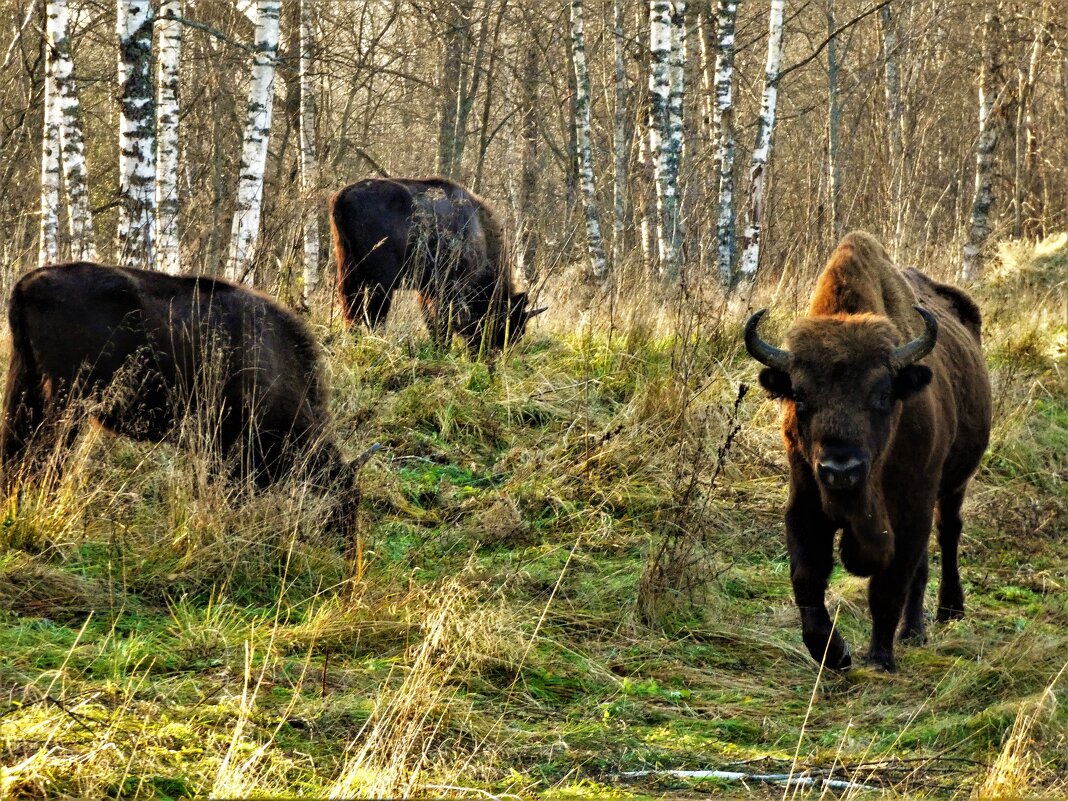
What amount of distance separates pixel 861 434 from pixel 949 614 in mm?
2155

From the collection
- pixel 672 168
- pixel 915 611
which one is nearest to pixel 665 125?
pixel 672 168

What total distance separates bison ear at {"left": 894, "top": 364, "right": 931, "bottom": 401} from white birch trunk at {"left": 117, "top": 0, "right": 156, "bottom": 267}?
21.3 ft

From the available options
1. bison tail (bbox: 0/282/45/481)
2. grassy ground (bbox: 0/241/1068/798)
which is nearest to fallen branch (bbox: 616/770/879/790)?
grassy ground (bbox: 0/241/1068/798)

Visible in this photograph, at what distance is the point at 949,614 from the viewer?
22.5 ft

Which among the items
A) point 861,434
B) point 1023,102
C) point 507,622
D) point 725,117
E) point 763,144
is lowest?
point 507,622

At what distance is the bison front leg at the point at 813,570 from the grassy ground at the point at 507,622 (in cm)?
16

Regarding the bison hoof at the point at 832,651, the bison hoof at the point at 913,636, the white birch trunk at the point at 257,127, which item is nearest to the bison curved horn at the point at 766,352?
the bison hoof at the point at 832,651

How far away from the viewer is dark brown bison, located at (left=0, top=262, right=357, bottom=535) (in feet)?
21.9

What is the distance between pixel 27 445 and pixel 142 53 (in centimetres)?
468

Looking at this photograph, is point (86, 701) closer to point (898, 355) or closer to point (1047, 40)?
point (898, 355)

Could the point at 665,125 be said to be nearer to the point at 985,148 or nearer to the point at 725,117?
the point at 725,117

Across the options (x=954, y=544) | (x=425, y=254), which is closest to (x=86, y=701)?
(x=954, y=544)

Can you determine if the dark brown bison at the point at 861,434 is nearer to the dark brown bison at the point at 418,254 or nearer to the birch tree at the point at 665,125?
the dark brown bison at the point at 418,254

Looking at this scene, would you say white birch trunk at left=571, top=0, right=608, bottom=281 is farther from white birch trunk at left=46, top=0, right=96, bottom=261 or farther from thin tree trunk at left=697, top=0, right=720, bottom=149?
white birch trunk at left=46, top=0, right=96, bottom=261
